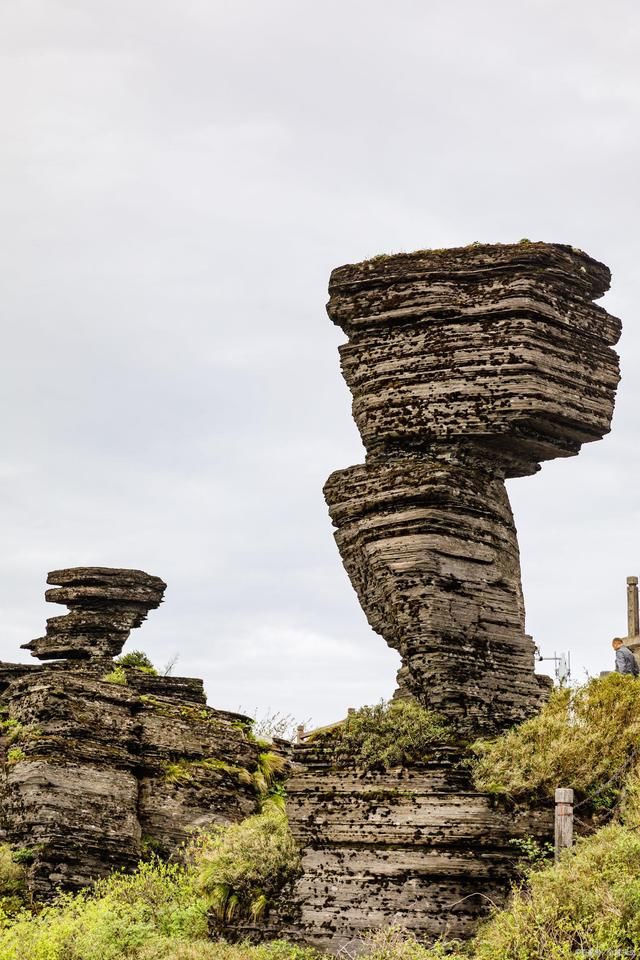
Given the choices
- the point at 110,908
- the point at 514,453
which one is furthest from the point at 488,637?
the point at 110,908

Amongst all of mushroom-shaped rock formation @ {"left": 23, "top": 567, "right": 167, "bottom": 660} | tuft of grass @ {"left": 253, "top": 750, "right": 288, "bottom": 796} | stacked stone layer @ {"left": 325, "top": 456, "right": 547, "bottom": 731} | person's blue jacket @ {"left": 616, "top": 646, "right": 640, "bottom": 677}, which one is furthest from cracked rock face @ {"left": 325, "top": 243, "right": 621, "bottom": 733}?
mushroom-shaped rock formation @ {"left": 23, "top": 567, "right": 167, "bottom": 660}

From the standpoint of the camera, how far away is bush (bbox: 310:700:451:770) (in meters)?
17.9

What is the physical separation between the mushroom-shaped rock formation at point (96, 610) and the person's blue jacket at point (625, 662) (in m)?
18.5

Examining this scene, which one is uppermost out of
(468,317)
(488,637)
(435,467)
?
(468,317)

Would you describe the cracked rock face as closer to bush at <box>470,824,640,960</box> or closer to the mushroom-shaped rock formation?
bush at <box>470,824,640,960</box>

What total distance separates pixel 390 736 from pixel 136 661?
56.0ft

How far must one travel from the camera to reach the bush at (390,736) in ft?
58.6

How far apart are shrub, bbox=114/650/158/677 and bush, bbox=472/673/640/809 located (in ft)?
56.1

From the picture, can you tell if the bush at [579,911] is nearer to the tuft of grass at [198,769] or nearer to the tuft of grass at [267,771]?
the tuft of grass at [198,769]

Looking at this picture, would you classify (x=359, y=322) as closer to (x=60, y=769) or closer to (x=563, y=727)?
(x=563, y=727)

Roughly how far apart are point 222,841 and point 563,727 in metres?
5.76

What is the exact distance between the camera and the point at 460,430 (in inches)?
764

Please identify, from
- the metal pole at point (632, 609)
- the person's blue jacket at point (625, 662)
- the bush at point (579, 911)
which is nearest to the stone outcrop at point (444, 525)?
the bush at point (579, 911)

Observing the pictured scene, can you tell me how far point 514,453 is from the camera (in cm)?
1997
